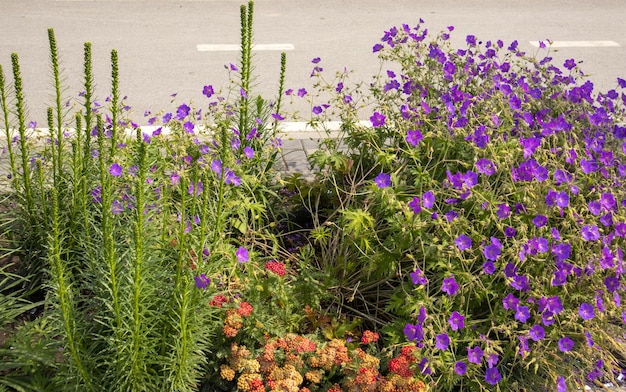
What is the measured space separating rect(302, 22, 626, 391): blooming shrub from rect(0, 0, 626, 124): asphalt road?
2.99 meters

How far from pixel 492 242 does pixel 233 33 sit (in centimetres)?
524

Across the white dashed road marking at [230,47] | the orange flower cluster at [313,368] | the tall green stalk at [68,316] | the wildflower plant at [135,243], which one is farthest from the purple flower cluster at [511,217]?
the white dashed road marking at [230,47]

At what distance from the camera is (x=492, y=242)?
9.34ft

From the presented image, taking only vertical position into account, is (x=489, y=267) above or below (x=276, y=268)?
above

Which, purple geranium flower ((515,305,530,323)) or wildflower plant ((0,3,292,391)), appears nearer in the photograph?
wildflower plant ((0,3,292,391))

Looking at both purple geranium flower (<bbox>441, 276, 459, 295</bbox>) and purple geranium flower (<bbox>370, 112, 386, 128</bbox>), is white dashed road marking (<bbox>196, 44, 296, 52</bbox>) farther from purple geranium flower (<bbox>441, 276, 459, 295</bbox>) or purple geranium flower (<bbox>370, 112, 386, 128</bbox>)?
purple geranium flower (<bbox>441, 276, 459, 295</bbox>)

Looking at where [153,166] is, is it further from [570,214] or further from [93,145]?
[570,214]

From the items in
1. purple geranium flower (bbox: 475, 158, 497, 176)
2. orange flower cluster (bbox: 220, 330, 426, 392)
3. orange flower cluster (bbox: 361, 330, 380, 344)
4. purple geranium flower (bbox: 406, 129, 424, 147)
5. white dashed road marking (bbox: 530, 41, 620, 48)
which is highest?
purple geranium flower (bbox: 406, 129, 424, 147)

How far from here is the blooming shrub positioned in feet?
9.37

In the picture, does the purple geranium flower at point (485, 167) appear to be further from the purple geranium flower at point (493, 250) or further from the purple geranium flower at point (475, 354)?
the purple geranium flower at point (475, 354)

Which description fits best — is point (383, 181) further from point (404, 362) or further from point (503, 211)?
point (404, 362)

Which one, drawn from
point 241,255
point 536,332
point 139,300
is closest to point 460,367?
point 536,332

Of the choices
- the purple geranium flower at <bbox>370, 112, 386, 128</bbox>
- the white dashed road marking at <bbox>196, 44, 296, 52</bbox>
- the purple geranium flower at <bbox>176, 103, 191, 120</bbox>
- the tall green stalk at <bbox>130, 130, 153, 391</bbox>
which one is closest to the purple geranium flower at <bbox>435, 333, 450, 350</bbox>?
the tall green stalk at <bbox>130, 130, 153, 391</bbox>

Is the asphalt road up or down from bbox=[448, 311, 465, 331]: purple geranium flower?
up
